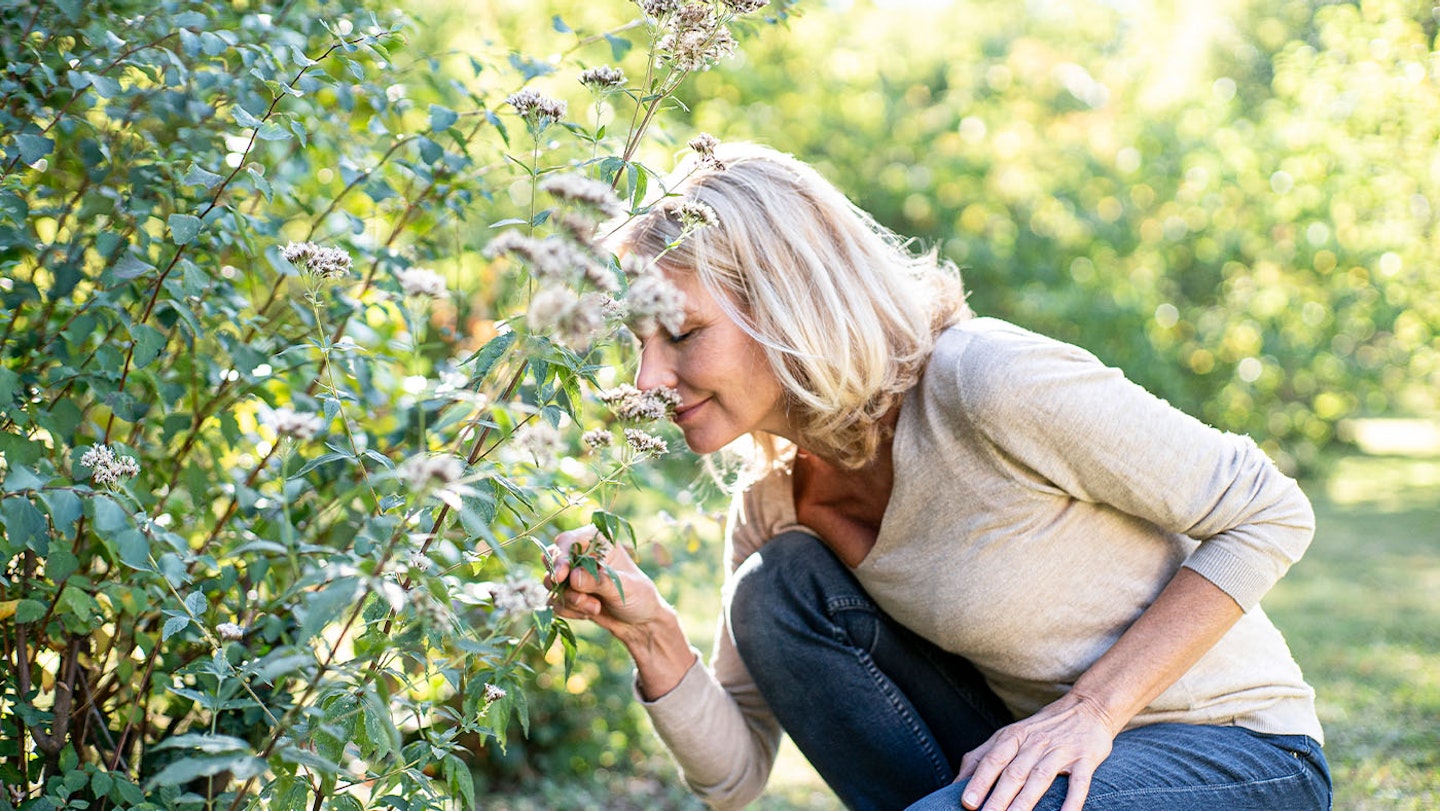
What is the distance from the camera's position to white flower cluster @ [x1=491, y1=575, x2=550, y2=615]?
103 centimetres

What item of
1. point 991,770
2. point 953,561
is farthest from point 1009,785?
point 953,561

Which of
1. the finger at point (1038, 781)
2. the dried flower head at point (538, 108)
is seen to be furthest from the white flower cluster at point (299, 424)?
the finger at point (1038, 781)

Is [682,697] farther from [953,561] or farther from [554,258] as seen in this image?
[554,258]

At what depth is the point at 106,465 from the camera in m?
1.25

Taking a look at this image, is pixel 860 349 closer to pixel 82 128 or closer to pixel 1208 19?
pixel 82 128

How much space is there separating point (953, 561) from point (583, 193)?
1117 mm

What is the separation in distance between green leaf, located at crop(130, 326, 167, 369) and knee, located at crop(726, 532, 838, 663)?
→ 3.71ft

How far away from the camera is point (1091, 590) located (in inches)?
74.0

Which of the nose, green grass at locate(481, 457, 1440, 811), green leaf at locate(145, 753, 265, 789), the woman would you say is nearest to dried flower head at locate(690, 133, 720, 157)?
the woman

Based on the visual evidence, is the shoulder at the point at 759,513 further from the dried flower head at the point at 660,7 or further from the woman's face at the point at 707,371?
the dried flower head at the point at 660,7

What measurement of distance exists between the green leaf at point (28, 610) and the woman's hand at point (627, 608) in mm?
578

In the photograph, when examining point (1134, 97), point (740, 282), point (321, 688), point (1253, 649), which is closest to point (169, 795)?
point (321, 688)

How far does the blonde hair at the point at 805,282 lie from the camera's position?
6.03ft

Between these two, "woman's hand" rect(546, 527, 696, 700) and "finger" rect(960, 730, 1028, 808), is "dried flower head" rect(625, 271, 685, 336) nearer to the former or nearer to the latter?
"woman's hand" rect(546, 527, 696, 700)
